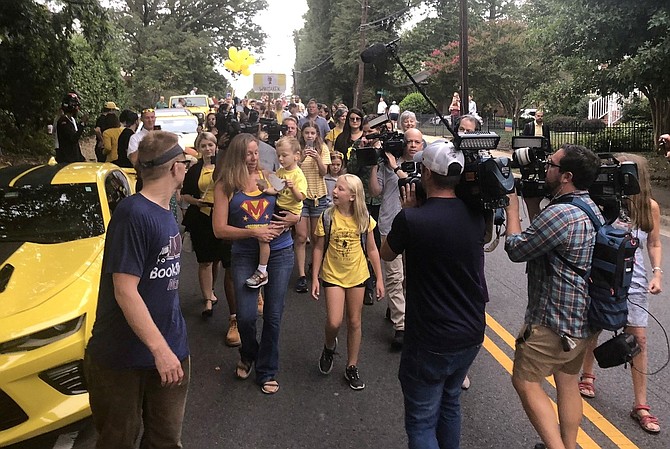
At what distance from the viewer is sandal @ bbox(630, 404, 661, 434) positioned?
11.8ft

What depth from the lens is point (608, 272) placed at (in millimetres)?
2801

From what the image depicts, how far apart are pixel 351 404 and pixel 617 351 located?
1783mm

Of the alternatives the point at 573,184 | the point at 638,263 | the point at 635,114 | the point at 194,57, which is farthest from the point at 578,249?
the point at 194,57

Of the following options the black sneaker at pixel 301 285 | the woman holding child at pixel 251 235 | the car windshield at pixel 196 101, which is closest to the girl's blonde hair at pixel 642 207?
the woman holding child at pixel 251 235

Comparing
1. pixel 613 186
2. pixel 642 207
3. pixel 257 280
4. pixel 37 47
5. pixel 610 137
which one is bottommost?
pixel 257 280

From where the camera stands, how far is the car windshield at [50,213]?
4.38 meters

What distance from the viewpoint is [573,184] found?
2.89 m

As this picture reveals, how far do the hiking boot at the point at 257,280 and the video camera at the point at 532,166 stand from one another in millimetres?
1902

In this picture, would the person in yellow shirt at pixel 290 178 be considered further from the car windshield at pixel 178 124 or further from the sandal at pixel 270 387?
the car windshield at pixel 178 124

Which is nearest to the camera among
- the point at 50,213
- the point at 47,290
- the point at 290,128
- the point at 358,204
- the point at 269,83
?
the point at 47,290

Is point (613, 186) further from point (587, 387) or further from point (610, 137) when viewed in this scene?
point (610, 137)

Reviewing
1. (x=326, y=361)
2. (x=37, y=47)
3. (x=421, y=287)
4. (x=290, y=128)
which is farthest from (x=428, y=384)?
(x=37, y=47)

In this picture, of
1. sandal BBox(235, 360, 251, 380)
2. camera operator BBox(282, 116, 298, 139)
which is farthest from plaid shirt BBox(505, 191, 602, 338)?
camera operator BBox(282, 116, 298, 139)

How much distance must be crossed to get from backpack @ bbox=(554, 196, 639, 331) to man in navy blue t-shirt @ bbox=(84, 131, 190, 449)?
1.87 metres
